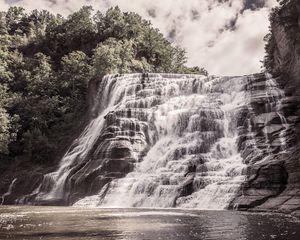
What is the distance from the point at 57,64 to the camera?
89.1 metres

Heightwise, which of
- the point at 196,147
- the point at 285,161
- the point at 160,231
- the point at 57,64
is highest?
the point at 57,64

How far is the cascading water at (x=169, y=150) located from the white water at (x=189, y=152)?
72mm

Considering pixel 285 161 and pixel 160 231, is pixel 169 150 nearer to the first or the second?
pixel 285 161

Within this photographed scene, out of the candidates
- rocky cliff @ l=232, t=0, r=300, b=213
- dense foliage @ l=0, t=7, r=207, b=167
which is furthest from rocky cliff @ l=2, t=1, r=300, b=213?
dense foliage @ l=0, t=7, r=207, b=167

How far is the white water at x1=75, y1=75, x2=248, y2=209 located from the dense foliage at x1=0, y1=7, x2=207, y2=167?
14399mm

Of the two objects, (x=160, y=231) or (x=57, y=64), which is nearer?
(x=160, y=231)

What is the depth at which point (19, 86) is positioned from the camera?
242ft

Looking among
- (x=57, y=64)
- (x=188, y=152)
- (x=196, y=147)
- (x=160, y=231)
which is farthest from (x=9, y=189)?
(x=57, y=64)

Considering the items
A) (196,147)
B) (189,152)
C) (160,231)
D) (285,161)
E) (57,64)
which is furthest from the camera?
(57,64)

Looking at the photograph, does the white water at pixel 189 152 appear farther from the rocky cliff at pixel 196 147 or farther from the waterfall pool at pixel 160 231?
the waterfall pool at pixel 160 231

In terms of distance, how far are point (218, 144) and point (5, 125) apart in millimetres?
28637

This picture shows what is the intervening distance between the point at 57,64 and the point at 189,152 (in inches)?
2343

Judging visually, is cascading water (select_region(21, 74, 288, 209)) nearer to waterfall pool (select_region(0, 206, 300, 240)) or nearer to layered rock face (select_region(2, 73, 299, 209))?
layered rock face (select_region(2, 73, 299, 209))

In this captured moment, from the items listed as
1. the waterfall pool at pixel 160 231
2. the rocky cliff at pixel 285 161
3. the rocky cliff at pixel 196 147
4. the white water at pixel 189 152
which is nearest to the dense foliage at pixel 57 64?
the rocky cliff at pixel 196 147
